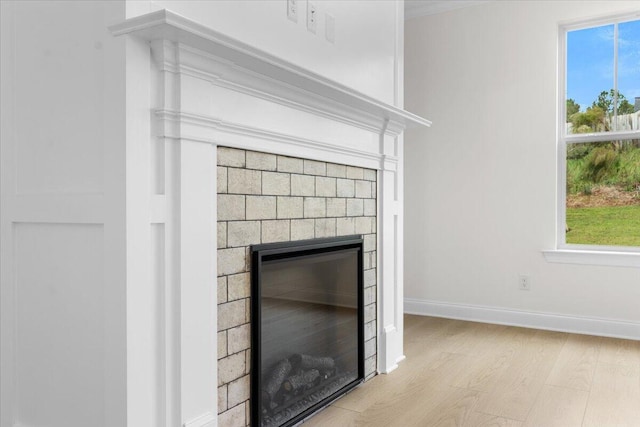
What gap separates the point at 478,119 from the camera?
4.08 meters

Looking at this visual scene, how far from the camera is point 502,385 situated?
267 centimetres

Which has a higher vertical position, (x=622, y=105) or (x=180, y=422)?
(x=622, y=105)

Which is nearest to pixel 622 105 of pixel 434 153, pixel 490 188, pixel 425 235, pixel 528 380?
pixel 490 188

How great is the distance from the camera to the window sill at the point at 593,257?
3.55 metres

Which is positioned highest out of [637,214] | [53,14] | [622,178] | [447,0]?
[447,0]

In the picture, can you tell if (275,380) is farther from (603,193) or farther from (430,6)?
(430,6)

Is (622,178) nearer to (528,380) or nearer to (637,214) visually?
(637,214)

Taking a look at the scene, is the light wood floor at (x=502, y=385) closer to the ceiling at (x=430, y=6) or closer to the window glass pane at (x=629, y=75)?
the window glass pane at (x=629, y=75)

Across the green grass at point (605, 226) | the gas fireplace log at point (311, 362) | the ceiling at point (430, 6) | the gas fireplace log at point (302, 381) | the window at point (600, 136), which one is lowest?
the gas fireplace log at point (302, 381)

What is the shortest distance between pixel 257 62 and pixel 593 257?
2979 millimetres

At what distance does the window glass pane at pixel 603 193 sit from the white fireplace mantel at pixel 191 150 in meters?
2.53

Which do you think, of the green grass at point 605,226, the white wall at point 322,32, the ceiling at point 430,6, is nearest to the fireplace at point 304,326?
the white wall at point 322,32

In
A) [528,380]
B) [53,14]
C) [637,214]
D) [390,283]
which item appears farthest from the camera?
[637,214]

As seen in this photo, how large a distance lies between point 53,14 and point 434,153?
3.19 metres
